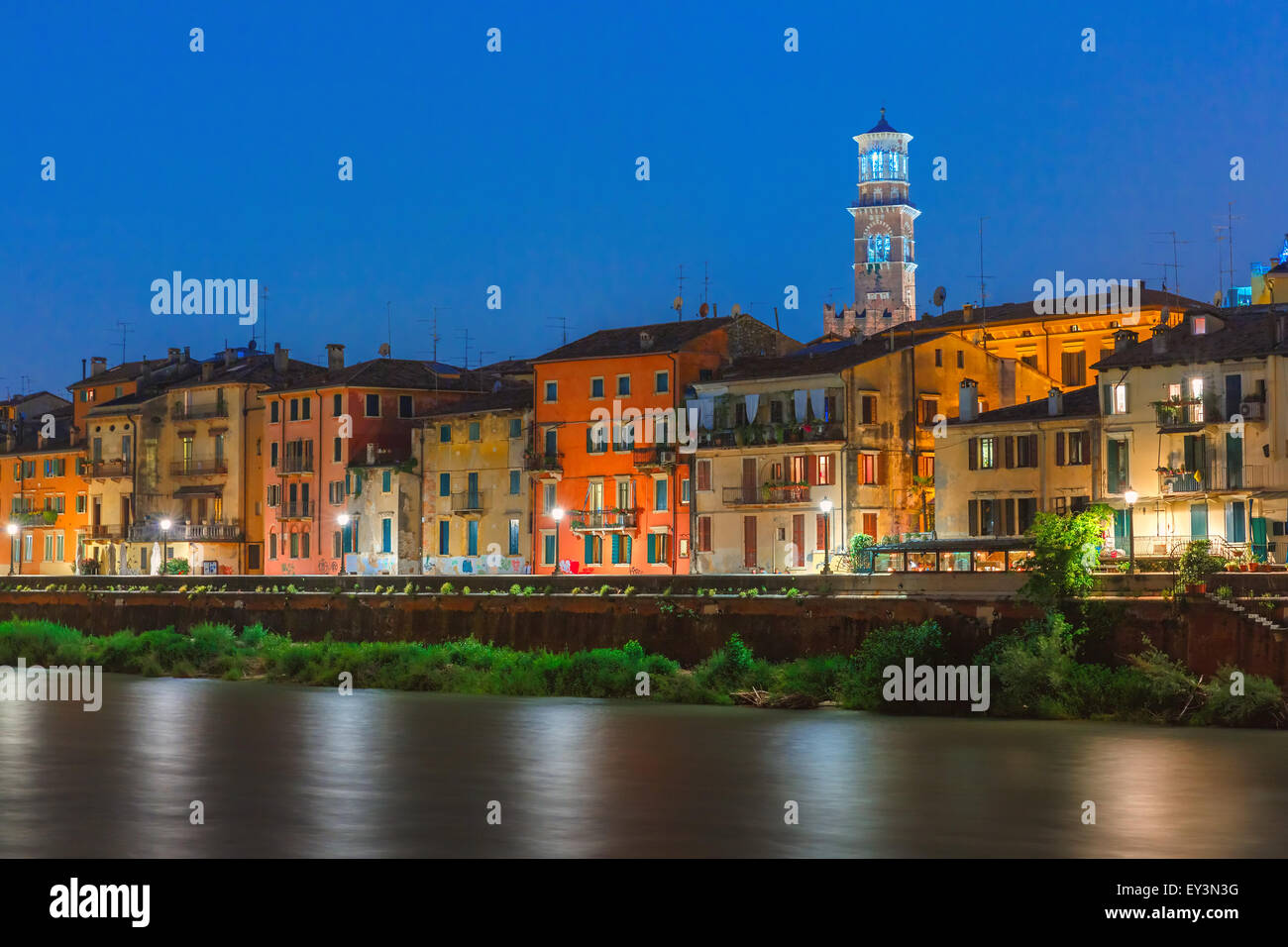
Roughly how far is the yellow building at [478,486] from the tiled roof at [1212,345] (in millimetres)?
24134

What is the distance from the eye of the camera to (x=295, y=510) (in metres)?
81.8

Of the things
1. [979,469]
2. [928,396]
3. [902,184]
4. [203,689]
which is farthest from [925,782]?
[902,184]

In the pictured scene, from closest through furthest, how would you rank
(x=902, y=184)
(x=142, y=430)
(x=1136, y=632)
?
(x=1136, y=632) → (x=142, y=430) → (x=902, y=184)

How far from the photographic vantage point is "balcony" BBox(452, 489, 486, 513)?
7444 centimetres

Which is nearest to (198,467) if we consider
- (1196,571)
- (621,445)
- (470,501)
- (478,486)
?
(470,501)

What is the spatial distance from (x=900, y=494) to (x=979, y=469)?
4.29m

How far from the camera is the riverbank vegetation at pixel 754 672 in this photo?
38438 mm

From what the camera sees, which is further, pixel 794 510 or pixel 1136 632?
pixel 794 510

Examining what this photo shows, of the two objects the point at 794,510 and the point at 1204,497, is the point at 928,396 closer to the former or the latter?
the point at 794,510

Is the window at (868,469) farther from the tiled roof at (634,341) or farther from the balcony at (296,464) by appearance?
the balcony at (296,464)

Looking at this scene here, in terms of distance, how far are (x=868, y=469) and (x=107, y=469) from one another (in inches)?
1716

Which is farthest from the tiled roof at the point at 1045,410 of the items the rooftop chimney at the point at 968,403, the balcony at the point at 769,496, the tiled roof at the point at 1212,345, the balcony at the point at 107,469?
the balcony at the point at 107,469

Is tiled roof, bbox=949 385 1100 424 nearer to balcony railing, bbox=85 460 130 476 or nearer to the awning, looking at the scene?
the awning
